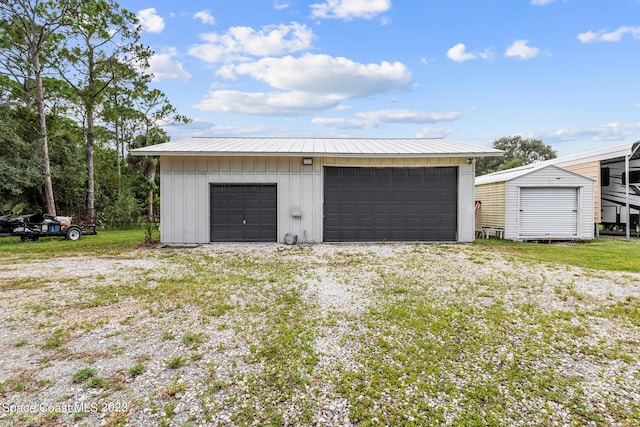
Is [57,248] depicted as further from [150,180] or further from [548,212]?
[548,212]

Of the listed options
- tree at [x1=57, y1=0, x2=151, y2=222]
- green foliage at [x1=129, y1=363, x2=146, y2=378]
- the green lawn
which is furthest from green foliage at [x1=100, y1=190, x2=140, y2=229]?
green foliage at [x1=129, y1=363, x2=146, y2=378]

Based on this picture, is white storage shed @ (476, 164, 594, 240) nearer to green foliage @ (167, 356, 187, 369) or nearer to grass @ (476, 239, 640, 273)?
grass @ (476, 239, 640, 273)

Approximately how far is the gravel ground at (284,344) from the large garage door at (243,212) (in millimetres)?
3363

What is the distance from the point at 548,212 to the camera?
9977 mm

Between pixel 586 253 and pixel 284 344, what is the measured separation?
8.32 metres

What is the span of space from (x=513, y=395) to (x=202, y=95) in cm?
1605

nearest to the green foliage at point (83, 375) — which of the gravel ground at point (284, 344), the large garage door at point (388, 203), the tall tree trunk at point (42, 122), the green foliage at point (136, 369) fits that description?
the gravel ground at point (284, 344)

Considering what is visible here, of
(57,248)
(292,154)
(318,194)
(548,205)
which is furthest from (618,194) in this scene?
(57,248)

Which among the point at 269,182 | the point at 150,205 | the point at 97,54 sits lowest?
the point at 150,205

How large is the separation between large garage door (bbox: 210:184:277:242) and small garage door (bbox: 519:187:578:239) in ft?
26.1

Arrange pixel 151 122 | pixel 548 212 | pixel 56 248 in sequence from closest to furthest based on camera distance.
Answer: pixel 56 248
pixel 548 212
pixel 151 122

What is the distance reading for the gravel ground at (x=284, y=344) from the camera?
2027mm

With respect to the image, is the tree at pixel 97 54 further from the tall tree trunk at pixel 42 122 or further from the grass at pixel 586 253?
the grass at pixel 586 253

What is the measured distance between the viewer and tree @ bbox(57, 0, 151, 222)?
14586mm
